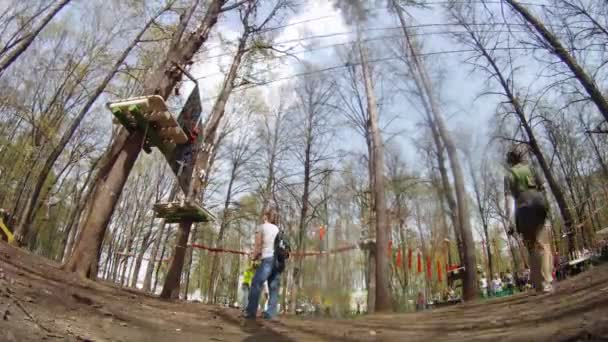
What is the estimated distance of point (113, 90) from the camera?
16.0 meters

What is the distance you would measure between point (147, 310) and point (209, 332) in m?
1.30

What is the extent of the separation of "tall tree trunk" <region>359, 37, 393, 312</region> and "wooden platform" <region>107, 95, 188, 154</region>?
19.2 ft

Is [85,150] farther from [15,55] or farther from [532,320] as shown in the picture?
[532,320]

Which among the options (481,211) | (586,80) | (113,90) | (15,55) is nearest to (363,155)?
(481,211)

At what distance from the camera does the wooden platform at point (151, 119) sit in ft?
21.0

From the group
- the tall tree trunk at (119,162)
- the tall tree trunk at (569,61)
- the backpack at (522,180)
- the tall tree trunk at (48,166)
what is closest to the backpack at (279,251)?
the tall tree trunk at (119,162)

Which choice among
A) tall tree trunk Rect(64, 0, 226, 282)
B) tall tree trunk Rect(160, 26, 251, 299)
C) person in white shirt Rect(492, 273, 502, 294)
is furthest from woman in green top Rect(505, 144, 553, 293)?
person in white shirt Rect(492, 273, 502, 294)

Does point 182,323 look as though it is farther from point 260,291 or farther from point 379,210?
point 379,210

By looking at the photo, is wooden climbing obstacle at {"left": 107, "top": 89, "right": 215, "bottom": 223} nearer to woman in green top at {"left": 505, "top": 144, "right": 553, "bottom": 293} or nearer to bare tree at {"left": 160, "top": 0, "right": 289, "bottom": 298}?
bare tree at {"left": 160, "top": 0, "right": 289, "bottom": 298}

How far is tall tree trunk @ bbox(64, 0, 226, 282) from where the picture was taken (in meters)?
6.00

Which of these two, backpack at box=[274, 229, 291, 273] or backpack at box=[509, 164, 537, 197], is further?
backpack at box=[274, 229, 291, 273]

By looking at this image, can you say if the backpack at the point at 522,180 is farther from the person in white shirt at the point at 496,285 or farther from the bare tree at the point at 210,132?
the person in white shirt at the point at 496,285

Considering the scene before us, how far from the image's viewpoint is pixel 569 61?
8031 millimetres

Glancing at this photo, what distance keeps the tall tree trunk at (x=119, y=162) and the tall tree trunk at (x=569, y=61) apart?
6864 millimetres
